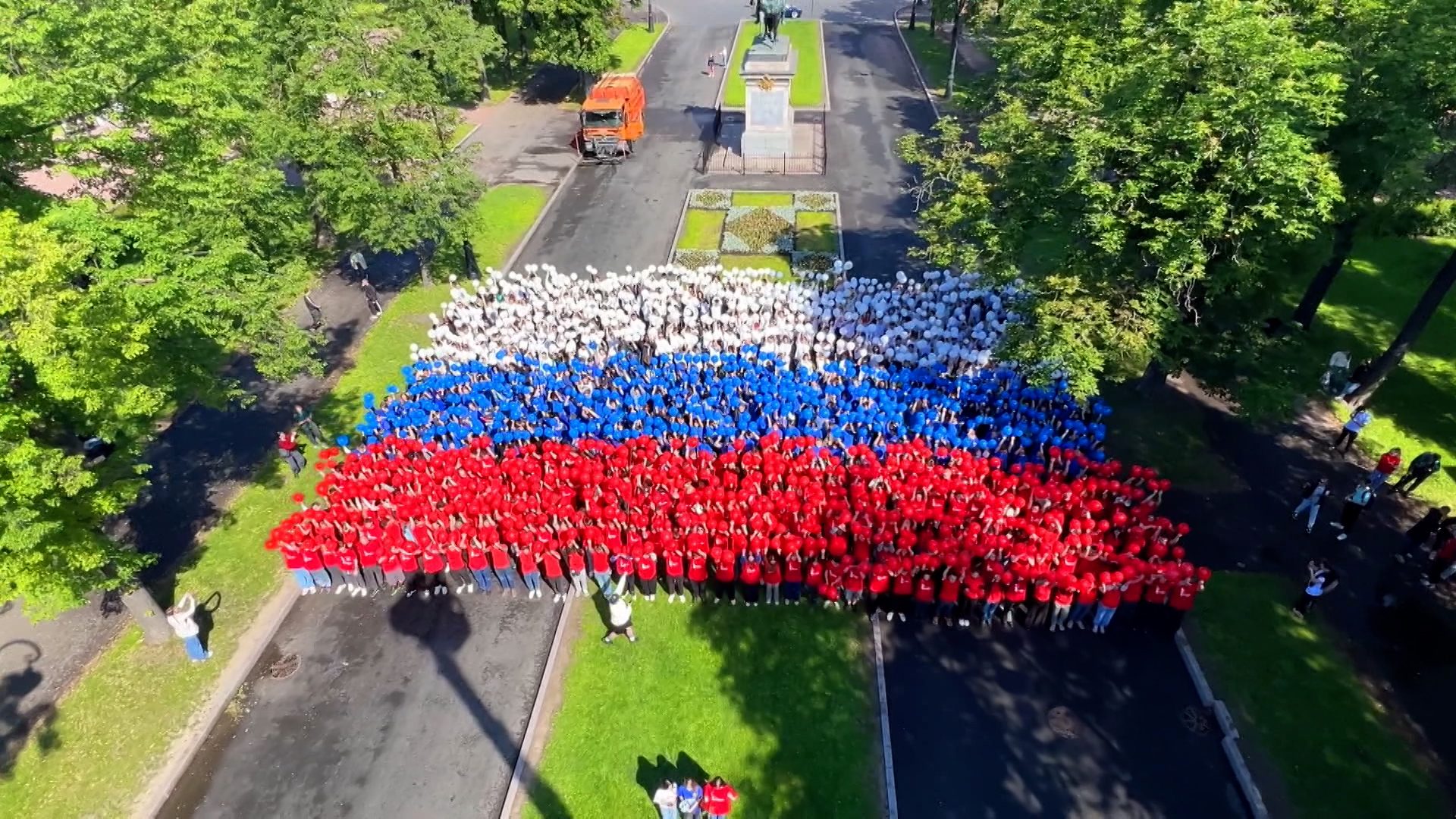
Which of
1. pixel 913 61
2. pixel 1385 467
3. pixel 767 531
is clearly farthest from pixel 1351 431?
pixel 913 61

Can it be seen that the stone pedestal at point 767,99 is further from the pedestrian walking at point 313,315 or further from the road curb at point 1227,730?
the road curb at point 1227,730

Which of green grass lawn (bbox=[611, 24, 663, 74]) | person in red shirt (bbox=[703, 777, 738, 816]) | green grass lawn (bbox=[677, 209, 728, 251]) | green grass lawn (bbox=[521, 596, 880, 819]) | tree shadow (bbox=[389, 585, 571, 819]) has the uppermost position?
green grass lawn (bbox=[611, 24, 663, 74])

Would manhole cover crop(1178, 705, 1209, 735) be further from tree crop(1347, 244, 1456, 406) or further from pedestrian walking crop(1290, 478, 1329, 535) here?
tree crop(1347, 244, 1456, 406)

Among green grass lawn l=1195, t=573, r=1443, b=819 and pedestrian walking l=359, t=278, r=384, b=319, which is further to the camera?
pedestrian walking l=359, t=278, r=384, b=319

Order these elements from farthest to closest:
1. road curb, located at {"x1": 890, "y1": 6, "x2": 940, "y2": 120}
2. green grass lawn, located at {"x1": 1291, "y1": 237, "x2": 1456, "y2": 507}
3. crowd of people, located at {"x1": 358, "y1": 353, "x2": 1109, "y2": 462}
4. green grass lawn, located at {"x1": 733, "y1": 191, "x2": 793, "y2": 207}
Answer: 1. road curb, located at {"x1": 890, "y1": 6, "x2": 940, "y2": 120}
2. green grass lawn, located at {"x1": 733, "y1": 191, "x2": 793, "y2": 207}
3. green grass lawn, located at {"x1": 1291, "y1": 237, "x2": 1456, "y2": 507}
4. crowd of people, located at {"x1": 358, "y1": 353, "x2": 1109, "y2": 462}

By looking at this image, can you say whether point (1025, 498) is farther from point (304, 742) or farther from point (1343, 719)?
point (304, 742)

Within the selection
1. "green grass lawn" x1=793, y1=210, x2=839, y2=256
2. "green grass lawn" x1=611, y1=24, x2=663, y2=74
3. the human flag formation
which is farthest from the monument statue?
the human flag formation

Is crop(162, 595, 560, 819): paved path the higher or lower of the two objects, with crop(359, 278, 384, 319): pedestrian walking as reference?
lower
